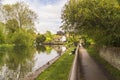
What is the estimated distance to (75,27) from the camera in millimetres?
27422

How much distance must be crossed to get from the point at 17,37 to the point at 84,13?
2930 inches

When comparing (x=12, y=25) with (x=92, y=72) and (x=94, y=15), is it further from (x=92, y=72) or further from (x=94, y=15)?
(x=92, y=72)

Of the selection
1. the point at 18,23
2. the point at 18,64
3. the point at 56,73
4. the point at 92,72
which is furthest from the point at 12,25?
the point at 92,72

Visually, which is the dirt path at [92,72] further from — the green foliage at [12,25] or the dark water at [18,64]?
the green foliage at [12,25]

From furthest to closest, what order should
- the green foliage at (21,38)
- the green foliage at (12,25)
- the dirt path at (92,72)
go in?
the green foliage at (12,25), the green foliage at (21,38), the dirt path at (92,72)

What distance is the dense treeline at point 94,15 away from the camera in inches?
957

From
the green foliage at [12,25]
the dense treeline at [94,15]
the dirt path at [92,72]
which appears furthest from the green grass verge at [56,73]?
the green foliage at [12,25]

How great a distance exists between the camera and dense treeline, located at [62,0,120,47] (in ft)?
79.7

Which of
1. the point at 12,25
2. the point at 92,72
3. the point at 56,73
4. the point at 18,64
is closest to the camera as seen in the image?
the point at 92,72

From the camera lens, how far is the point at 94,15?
2478 cm

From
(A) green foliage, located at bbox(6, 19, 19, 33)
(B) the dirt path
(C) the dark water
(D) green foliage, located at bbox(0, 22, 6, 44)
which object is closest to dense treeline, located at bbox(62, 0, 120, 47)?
(B) the dirt path

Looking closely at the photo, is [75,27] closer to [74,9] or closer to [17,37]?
[74,9]

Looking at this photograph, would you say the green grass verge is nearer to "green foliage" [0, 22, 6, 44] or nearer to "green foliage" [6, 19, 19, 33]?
"green foliage" [0, 22, 6, 44]

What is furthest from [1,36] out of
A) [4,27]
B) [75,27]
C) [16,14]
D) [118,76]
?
[118,76]
